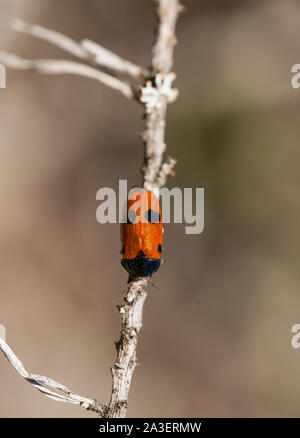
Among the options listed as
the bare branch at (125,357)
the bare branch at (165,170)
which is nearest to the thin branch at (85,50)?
the bare branch at (165,170)

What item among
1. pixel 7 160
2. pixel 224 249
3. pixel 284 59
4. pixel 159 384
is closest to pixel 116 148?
pixel 7 160

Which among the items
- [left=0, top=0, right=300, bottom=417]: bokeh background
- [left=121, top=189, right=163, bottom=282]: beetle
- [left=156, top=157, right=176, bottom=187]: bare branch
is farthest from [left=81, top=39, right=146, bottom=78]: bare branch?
[left=0, top=0, right=300, bottom=417]: bokeh background

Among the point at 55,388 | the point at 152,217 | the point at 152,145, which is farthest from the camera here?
the point at 152,217

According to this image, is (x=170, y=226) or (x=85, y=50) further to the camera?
(x=170, y=226)

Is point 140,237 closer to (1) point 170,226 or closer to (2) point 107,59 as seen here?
(2) point 107,59

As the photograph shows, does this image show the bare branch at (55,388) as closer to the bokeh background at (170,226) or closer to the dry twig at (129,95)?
the dry twig at (129,95)

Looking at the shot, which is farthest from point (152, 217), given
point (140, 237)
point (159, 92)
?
point (159, 92)

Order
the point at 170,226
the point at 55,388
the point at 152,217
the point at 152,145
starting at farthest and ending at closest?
1. the point at 170,226
2. the point at 152,217
3. the point at 152,145
4. the point at 55,388
